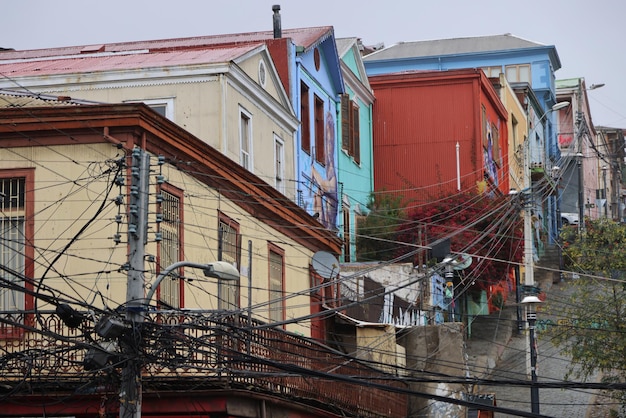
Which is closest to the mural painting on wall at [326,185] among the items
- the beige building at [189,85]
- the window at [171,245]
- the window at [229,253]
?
the beige building at [189,85]

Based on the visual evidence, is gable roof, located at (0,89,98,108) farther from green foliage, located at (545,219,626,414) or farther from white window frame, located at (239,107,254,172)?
green foliage, located at (545,219,626,414)

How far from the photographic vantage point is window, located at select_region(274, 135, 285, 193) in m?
31.4

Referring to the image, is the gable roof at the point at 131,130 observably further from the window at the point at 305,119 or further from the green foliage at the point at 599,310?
the window at the point at 305,119

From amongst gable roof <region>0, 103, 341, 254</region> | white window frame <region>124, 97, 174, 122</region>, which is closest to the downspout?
white window frame <region>124, 97, 174, 122</region>

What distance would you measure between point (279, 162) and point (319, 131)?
7.03 m

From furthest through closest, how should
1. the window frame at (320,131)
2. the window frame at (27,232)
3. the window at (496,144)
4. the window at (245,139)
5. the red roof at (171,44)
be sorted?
1. the window at (496,144)
2. the window frame at (320,131)
3. the red roof at (171,44)
4. the window at (245,139)
5. the window frame at (27,232)

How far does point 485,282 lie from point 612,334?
554 inches

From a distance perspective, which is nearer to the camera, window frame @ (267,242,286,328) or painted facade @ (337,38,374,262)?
window frame @ (267,242,286,328)

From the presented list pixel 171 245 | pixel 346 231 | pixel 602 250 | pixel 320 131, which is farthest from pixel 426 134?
pixel 171 245

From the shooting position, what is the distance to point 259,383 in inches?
890

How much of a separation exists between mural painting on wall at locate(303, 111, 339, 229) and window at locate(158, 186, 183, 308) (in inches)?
527

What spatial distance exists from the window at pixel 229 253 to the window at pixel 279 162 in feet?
20.6

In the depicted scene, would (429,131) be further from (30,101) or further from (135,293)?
(135,293)

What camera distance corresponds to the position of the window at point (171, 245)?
2198cm
